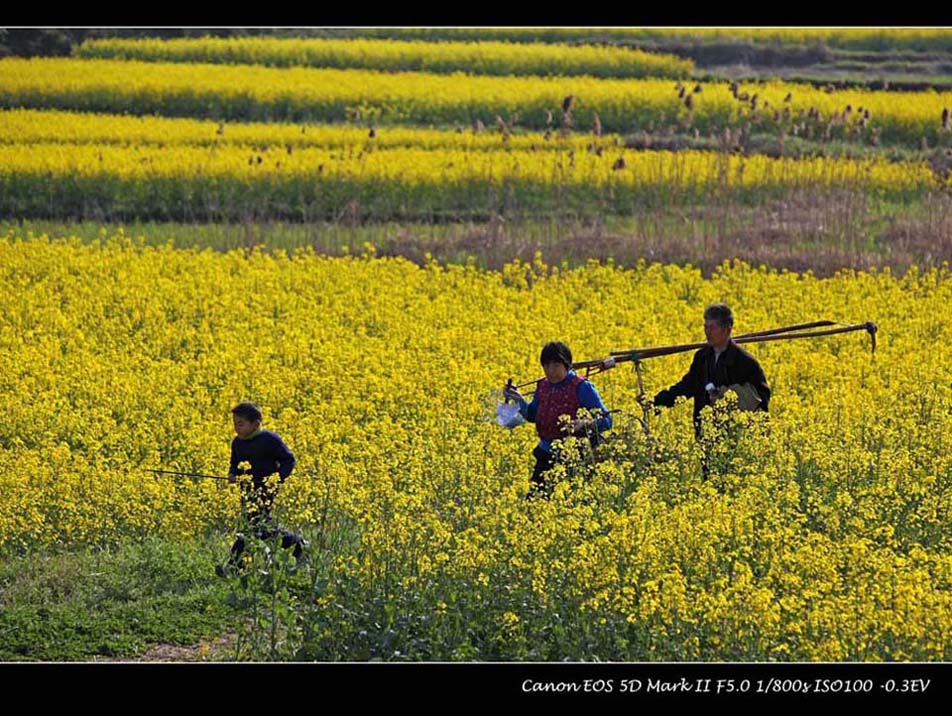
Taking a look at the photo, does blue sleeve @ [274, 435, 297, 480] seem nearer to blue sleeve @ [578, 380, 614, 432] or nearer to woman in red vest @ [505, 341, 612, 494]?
woman in red vest @ [505, 341, 612, 494]

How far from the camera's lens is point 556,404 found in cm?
1053

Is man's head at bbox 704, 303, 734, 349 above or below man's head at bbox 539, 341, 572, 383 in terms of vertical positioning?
above

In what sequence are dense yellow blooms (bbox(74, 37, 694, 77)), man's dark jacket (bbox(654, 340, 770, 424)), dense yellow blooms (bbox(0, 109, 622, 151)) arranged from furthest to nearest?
1. dense yellow blooms (bbox(74, 37, 694, 77))
2. dense yellow blooms (bbox(0, 109, 622, 151))
3. man's dark jacket (bbox(654, 340, 770, 424))

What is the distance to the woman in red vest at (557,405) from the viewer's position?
10.4 m

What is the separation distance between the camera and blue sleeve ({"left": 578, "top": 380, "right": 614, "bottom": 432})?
10.4 meters

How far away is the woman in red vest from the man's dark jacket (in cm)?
74

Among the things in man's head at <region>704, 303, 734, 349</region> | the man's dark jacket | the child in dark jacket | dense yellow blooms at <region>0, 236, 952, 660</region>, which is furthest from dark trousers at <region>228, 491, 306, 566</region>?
man's head at <region>704, 303, 734, 349</region>

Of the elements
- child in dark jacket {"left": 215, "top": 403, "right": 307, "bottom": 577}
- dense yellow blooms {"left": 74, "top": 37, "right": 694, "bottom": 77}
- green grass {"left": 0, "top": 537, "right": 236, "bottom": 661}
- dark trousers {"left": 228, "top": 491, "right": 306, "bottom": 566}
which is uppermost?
dense yellow blooms {"left": 74, "top": 37, "right": 694, "bottom": 77}

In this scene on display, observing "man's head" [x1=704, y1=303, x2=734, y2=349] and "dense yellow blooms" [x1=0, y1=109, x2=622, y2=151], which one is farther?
"dense yellow blooms" [x1=0, y1=109, x2=622, y2=151]

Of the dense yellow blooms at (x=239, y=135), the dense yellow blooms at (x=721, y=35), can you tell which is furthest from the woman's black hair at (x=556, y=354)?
the dense yellow blooms at (x=721, y=35)

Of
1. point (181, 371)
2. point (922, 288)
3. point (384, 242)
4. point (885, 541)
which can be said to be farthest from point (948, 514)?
point (384, 242)

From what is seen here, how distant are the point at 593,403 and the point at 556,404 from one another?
241 millimetres

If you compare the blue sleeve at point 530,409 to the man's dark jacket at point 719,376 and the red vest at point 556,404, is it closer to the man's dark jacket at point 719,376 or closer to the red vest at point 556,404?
the red vest at point 556,404

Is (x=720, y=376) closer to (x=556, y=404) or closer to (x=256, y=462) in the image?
(x=556, y=404)
